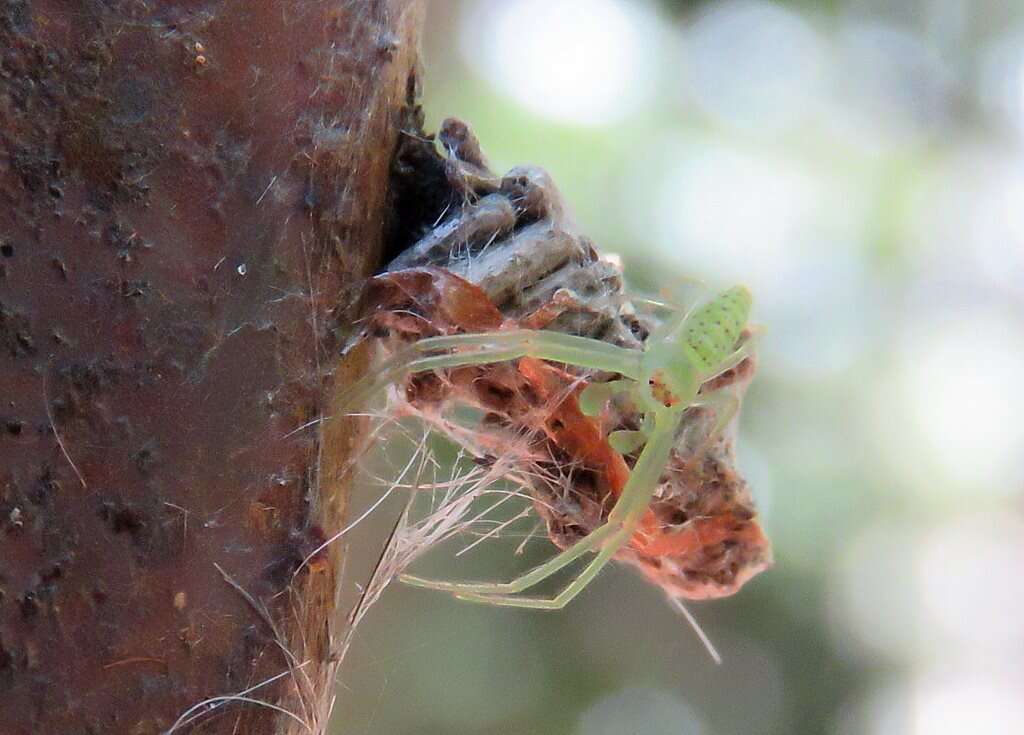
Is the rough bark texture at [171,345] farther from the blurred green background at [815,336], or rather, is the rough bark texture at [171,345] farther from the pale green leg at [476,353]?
the blurred green background at [815,336]

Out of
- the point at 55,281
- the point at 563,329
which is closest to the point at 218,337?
the point at 55,281

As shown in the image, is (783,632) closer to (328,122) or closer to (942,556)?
(942,556)

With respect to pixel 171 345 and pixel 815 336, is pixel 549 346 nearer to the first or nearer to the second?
pixel 171 345

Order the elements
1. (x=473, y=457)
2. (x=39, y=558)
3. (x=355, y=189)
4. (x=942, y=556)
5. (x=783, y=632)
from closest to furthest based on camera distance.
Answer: (x=39, y=558), (x=355, y=189), (x=473, y=457), (x=942, y=556), (x=783, y=632)

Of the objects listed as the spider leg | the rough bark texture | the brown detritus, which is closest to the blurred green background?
the spider leg

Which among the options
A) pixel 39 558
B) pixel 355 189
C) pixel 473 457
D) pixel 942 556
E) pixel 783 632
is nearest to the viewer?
pixel 39 558

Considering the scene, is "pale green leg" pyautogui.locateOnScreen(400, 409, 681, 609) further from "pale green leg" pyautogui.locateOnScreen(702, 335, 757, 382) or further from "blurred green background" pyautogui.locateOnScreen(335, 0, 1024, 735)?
"blurred green background" pyautogui.locateOnScreen(335, 0, 1024, 735)

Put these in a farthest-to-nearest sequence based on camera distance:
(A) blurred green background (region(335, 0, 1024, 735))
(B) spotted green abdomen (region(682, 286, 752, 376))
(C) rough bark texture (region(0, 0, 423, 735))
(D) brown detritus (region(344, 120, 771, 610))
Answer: (A) blurred green background (region(335, 0, 1024, 735)) → (B) spotted green abdomen (region(682, 286, 752, 376)) → (D) brown detritus (region(344, 120, 771, 610)) → (C) rough bark texture (region(0, 0, 423, 735))

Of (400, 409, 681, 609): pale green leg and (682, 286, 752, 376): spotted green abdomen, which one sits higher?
(682, 286, 752, 376): spotted green abdomen

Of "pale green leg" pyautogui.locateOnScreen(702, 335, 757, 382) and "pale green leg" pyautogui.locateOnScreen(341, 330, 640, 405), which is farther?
"pale green leg" pyautogui.locateOnScreen(702, 335, 757, 382)
